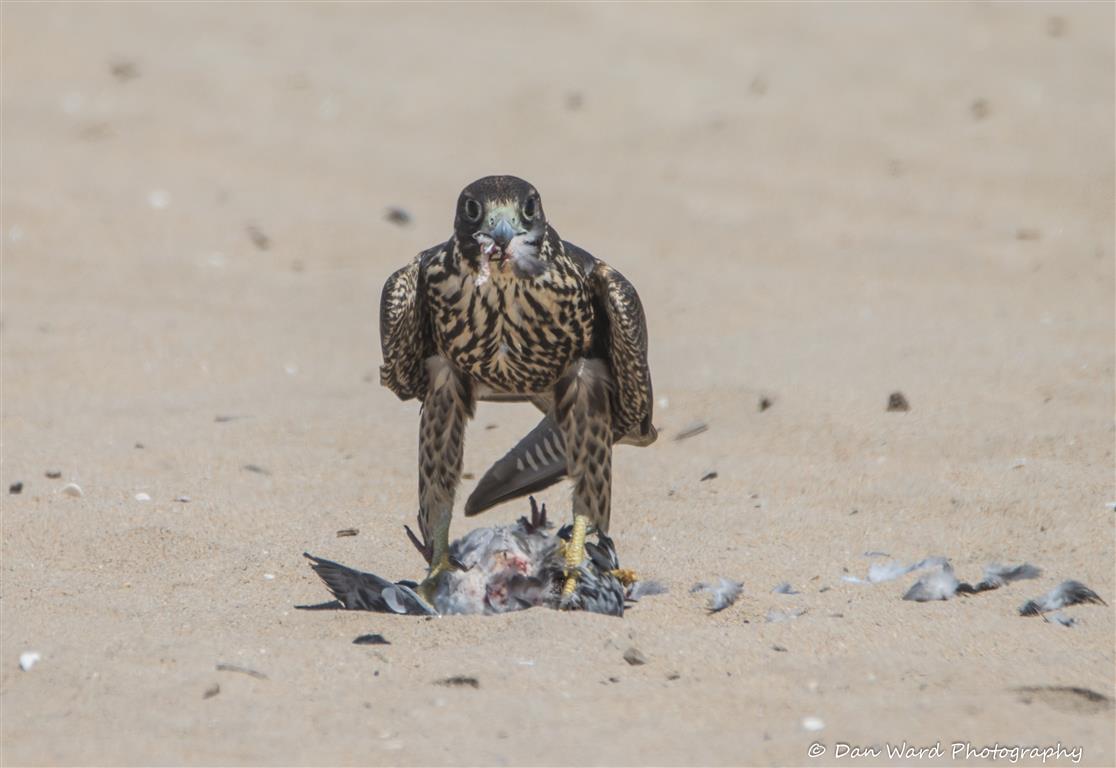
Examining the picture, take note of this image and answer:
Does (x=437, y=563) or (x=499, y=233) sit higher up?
(x=499, y=233)

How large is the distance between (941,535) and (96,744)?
9.11 feet

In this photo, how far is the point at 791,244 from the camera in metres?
9.66

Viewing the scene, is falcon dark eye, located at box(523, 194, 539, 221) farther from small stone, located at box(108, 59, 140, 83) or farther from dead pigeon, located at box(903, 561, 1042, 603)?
small stone, located at box(108, 59, 140, 83)

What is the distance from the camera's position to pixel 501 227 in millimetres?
4320

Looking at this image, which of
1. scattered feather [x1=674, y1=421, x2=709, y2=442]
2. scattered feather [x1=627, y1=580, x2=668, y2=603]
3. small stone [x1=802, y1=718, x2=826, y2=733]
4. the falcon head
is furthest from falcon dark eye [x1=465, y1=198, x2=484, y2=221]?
scattered feather [x1=674, y1=421, x2=709, y2=442]

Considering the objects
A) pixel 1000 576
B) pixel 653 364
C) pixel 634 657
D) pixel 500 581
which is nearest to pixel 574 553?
pixel 500 581

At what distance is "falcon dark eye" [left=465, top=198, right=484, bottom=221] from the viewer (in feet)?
14.2

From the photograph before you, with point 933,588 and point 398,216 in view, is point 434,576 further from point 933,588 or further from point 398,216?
point 398,216

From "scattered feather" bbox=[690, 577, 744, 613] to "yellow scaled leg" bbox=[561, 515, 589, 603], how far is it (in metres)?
0.35

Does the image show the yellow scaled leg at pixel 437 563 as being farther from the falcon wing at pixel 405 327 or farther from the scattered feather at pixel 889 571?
the scattered feather at pixel 889 571

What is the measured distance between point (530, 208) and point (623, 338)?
0.46m

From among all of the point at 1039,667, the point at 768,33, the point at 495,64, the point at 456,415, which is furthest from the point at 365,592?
the point at 768,33

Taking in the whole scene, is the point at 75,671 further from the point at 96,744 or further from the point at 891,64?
the point at 891,64

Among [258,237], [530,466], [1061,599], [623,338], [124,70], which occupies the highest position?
[124,70]
